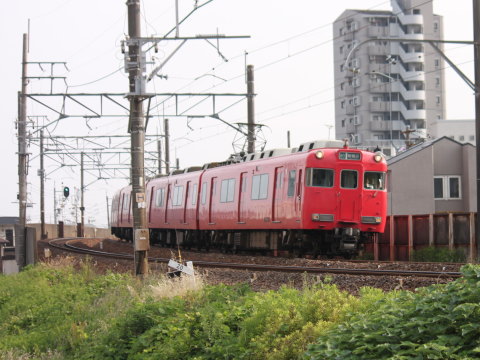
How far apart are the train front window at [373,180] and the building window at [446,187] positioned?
20109 millimetres

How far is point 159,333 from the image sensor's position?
1020cm

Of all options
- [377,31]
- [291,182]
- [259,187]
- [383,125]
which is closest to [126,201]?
[259,187]

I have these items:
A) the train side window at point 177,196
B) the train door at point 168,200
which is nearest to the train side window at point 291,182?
the train side window at point 177,196

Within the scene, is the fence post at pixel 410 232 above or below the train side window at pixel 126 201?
below

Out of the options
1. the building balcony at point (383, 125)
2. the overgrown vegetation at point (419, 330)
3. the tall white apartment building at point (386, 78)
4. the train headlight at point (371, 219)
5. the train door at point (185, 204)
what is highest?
the tall white apartment building at point (386, 78)

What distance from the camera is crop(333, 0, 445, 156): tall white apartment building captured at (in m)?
92.9

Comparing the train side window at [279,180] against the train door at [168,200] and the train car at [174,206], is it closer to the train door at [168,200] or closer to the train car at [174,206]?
the train car at [174,206]

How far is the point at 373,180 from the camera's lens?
22516mm

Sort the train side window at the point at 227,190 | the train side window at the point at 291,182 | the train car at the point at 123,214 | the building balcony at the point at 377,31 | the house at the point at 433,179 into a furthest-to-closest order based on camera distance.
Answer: the building balcony at the point at 377,31, the train car at the point at 123,214, the house at the point at 433,179, the train side window at the point at 227,190, the train side window at the point at 291,182

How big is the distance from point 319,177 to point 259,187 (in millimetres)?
3127

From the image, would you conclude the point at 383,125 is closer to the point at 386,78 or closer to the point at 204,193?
the point at 386,78

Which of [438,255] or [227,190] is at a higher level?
[227,190]

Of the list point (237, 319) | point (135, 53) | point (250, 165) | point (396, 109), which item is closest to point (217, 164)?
point (250, 165)

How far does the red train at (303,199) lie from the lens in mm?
21547
